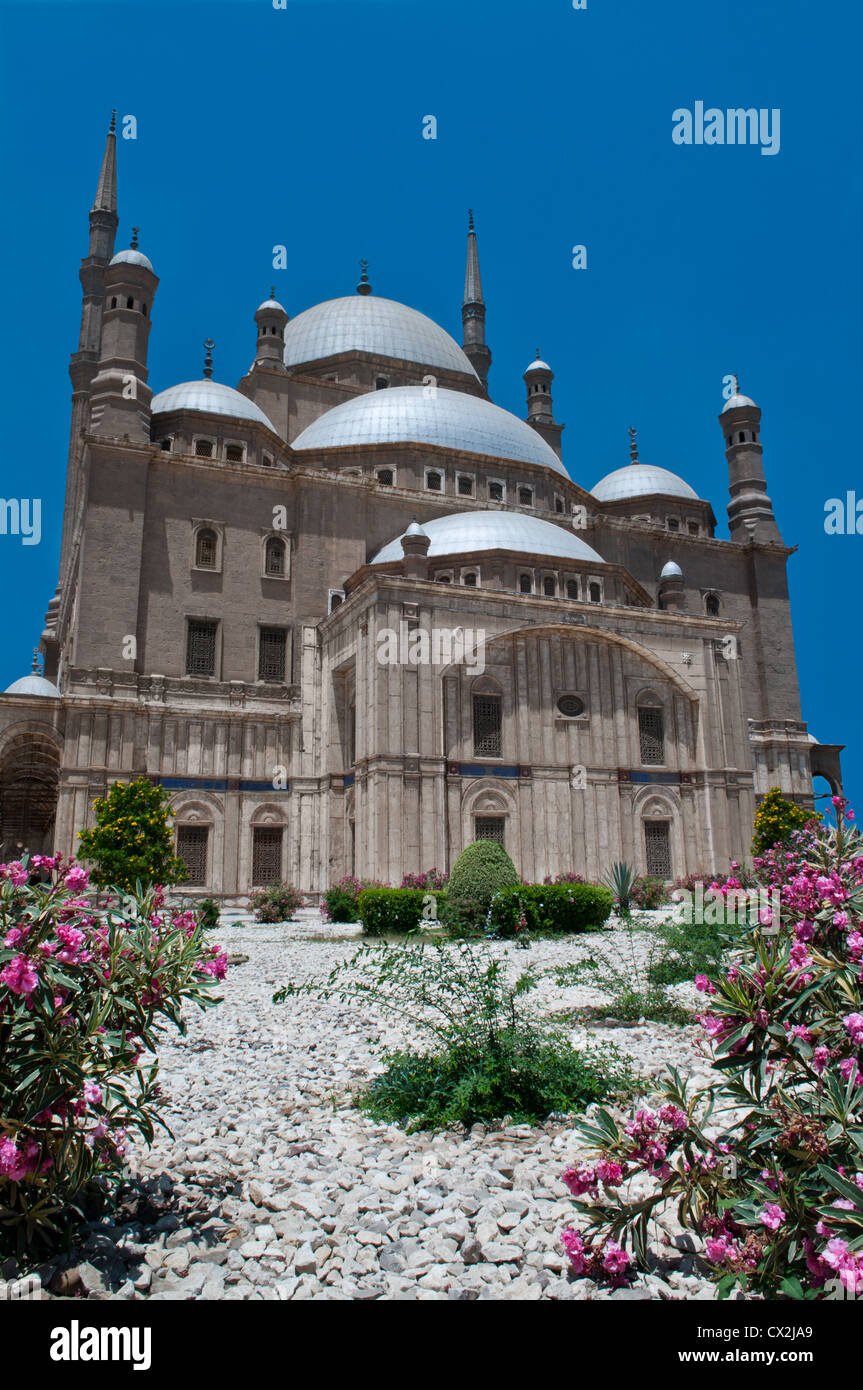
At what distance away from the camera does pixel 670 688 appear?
27578mm

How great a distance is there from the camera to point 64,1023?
3611 mm

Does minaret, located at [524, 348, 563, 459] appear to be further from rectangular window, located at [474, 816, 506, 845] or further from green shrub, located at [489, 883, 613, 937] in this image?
green shrub, located at [489, 883, 613, 937]

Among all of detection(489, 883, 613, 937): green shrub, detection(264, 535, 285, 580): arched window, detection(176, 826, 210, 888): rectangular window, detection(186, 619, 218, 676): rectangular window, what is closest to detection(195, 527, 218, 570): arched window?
detection(264, 535, 285, 580): arched window

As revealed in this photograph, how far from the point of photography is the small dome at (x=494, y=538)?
28109 millimetres

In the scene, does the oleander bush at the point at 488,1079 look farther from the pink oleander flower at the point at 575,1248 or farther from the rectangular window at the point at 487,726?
the rectangular window at the point at 487,726

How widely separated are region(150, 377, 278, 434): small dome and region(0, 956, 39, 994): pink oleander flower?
98.7ft

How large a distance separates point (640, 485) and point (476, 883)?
28215 mm

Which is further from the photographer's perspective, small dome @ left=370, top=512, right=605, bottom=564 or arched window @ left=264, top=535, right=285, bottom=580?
arched window @ left=264, top=535, right=285, bottom=580

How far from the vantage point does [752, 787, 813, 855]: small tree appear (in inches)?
1040

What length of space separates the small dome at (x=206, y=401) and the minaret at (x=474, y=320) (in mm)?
16359

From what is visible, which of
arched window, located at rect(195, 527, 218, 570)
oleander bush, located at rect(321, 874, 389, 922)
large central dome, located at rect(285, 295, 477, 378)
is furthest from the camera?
large central dome, located at rect(285, 295, 477, 378)

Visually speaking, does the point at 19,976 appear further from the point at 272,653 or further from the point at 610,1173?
the point at 272,653

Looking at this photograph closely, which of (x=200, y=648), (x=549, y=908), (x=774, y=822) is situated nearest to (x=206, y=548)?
(x=200, y=648)

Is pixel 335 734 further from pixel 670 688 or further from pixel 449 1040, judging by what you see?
pixel 449 1040
